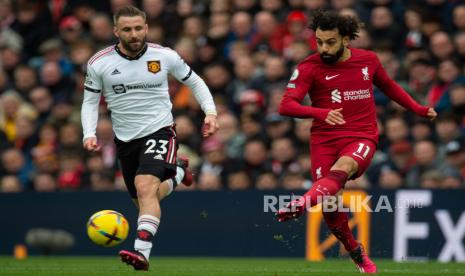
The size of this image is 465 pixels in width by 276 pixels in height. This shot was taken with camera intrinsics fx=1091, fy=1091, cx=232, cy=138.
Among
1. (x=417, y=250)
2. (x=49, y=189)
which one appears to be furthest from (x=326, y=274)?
(x=49, y=189)

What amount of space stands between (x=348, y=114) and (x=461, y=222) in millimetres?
4154

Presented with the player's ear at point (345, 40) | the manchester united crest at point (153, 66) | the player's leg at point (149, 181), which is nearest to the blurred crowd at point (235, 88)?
the player's ear at point (345, 40)

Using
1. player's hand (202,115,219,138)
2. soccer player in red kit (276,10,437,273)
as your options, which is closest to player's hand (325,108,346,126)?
soccer player in red kit (276,10,437,273)

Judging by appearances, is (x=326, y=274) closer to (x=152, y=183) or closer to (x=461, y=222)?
(x=152, y=183)

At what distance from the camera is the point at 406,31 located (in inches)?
629

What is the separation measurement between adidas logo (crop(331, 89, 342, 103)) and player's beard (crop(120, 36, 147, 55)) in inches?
75.6

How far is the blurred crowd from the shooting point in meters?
14.9

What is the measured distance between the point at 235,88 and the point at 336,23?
639cm

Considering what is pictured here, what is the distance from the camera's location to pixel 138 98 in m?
10.7

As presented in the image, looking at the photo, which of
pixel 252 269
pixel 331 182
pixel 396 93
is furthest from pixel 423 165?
pixel 331 182

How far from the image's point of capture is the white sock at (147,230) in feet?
32.6

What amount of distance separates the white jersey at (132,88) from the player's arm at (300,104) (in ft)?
2.52

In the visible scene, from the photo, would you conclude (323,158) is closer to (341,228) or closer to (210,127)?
(341,228)

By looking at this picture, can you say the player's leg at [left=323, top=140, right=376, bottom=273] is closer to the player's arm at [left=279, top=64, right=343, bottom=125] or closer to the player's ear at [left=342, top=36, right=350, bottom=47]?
the player's arm at [left=279, top=64, right=343, bottom=125]
